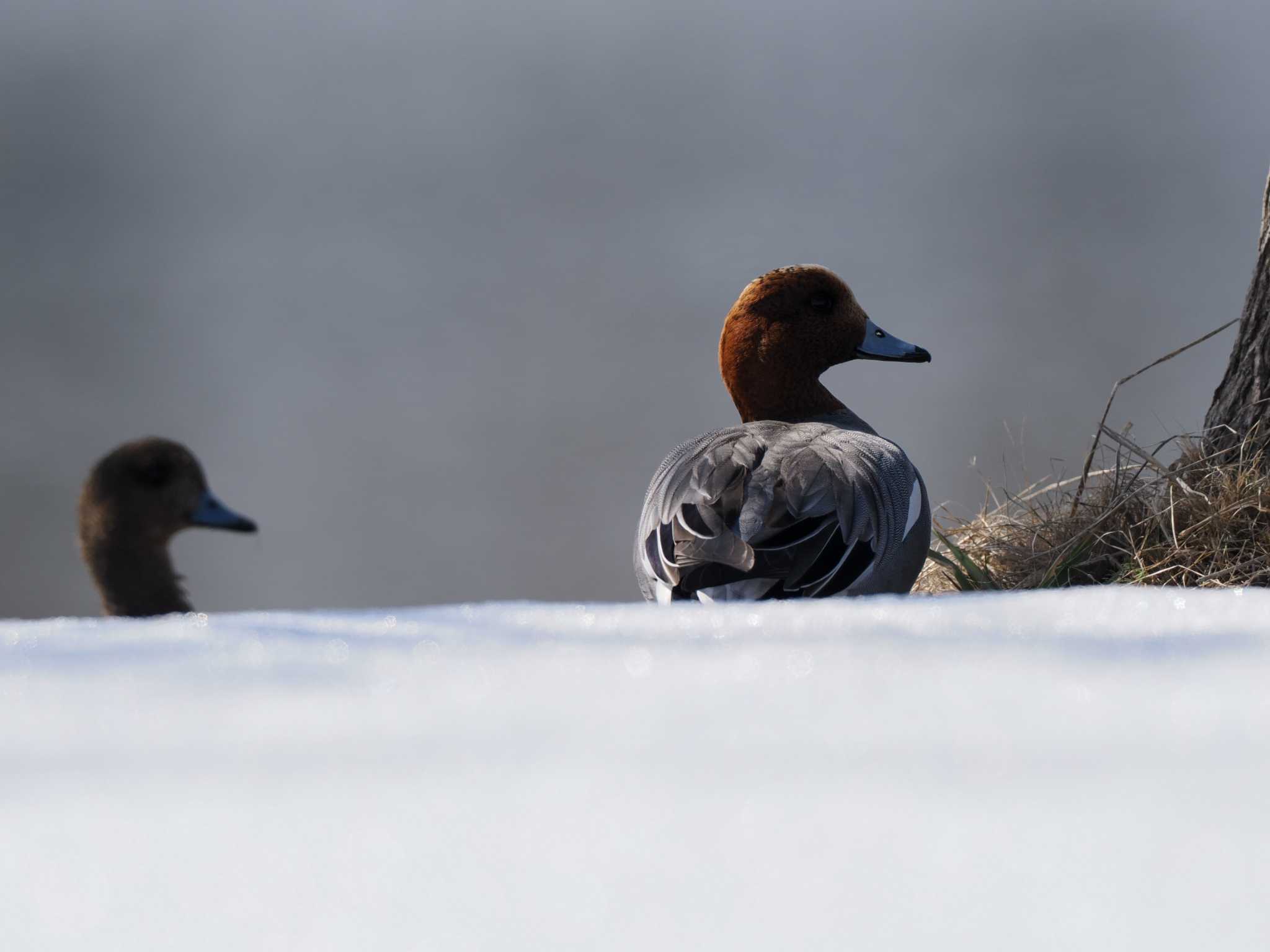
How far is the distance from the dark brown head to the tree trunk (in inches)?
27.6

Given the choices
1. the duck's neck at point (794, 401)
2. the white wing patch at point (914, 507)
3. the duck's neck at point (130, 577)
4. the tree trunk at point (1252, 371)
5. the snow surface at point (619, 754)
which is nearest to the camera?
the snow surface at point (619, 754)

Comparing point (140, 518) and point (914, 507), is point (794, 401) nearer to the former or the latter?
point (914, 507)

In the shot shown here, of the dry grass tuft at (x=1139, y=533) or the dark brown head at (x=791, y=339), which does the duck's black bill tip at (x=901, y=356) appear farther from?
the dry grass tuft at (x=1139, y=533)

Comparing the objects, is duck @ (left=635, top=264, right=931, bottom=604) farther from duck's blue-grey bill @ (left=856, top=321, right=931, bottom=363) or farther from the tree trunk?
the tree trunk

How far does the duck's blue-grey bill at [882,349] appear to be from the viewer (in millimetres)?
2422

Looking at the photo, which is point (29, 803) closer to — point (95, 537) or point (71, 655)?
point (71, 655)

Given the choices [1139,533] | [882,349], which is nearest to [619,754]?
[1139,533]

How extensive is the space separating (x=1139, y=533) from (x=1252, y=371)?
0.32 m

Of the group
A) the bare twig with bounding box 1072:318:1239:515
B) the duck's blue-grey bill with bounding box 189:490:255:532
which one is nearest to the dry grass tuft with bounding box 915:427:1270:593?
the bare twig with bounding box 1072:318:1239:515

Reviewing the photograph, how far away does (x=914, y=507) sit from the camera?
5.85ft

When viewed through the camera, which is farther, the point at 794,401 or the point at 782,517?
the point at 794,401

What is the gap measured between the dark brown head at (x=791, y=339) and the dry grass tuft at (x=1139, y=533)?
420 mm

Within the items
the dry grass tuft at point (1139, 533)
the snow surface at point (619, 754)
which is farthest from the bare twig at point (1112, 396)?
the snow surface at point (619, 754)

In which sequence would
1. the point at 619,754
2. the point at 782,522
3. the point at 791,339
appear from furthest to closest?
the point at 791,339 < the point at 782,522 < the point at 619,754
